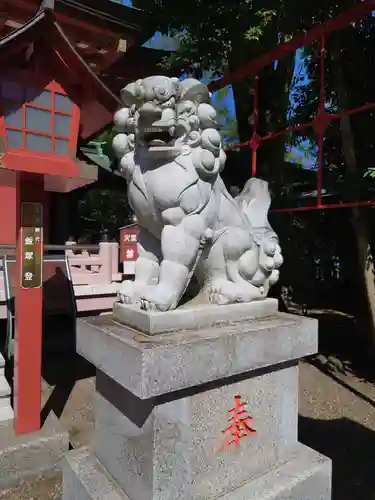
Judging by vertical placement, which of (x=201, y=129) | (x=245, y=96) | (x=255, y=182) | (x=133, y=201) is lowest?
(x=133, y=201)

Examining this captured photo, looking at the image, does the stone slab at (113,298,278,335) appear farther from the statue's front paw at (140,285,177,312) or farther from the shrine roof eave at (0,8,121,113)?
the shrine roof eave at (0,8,121,113)

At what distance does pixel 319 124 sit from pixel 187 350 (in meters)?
2.25

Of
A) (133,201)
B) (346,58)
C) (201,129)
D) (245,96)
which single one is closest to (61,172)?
(133,201)

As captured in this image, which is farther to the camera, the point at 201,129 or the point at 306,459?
the point at 306,459

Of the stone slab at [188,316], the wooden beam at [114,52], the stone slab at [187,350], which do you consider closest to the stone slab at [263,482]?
the stone slab at [187,350]

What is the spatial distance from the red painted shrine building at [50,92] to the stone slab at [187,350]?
4.10ft

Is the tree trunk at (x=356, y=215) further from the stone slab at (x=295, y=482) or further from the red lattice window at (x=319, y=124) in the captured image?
the stone slab at (x=295, y=482)

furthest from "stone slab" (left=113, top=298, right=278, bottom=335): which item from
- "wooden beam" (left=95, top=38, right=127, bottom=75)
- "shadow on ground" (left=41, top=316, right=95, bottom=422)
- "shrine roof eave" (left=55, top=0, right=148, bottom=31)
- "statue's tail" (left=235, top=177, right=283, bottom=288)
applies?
"wooden beam" (left=95, top=38, right=127, bottom=75)

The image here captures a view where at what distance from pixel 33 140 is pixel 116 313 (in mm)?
1401

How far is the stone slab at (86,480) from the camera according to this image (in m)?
1.66

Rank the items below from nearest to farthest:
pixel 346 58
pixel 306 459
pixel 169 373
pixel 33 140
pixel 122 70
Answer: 1. pixel 169 373
2. pixel 306 459
3. pixel 33 140
4. pixel 346 58
5. pixel 122 70

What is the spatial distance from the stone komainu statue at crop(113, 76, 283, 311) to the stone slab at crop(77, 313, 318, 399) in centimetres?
16

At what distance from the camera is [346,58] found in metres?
4.90

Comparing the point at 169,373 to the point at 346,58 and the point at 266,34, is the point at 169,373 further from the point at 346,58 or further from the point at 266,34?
the point at 346,58
